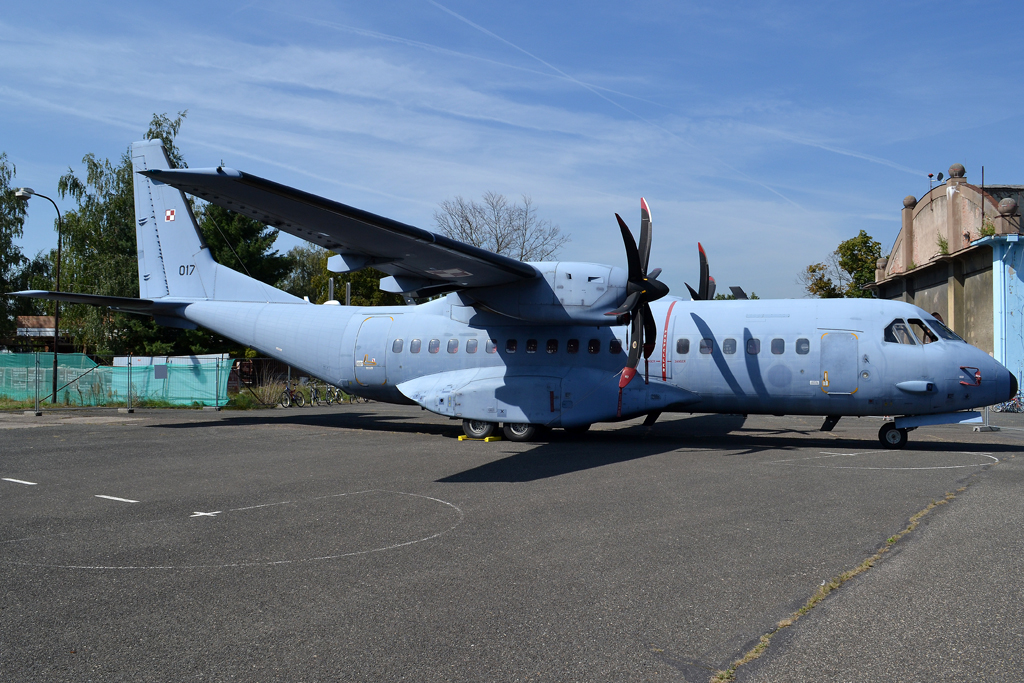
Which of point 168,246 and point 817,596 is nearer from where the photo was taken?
point 817,596

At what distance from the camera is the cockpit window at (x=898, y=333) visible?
583 inches

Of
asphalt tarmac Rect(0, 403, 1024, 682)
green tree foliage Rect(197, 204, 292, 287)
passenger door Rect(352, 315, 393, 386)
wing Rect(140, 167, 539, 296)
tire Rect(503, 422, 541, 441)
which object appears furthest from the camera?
green tree foliage Rect(197, 204, 292, 287)

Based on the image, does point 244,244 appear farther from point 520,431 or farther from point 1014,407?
point 1014,407

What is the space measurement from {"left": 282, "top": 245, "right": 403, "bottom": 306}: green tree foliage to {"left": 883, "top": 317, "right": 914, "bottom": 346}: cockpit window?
128ft

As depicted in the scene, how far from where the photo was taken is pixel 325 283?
7850 centimetres

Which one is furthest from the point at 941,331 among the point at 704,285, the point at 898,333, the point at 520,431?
the point at 520,431

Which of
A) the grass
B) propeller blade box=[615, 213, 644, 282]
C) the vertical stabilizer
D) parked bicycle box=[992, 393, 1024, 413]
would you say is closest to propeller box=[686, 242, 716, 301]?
propeller blade box=[615, 213, 644, 282]

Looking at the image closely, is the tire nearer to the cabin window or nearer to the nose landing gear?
the nose landing gear

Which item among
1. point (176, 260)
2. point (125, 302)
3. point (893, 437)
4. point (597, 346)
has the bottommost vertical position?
point (893, 437)

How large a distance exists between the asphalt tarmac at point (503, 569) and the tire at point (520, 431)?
12.0 ft

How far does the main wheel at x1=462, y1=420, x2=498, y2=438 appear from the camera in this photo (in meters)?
17.3

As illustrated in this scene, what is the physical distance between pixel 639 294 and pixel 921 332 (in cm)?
610

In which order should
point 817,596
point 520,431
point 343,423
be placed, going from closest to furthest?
point 817,596, point 520,431, point 343,423

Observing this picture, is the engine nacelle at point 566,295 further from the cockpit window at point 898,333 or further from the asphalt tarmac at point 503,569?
the cockpit window at point 898,333
